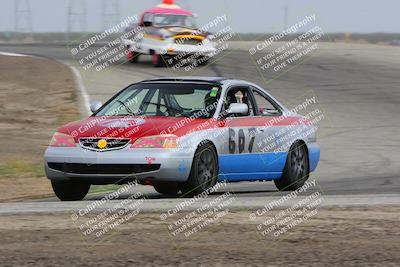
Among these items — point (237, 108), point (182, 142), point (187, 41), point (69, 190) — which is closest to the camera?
point (182, 142)

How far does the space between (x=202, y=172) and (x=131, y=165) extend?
0.83 metres

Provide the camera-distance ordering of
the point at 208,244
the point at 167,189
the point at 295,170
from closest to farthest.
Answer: the point at 208,244 < the point at 167,189 < the point at 295,170

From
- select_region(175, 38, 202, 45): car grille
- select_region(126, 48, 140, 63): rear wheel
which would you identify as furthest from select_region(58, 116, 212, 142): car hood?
select_region(126, 48, 140, 63): rear wheel

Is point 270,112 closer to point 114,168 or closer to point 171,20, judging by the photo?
point 114,168

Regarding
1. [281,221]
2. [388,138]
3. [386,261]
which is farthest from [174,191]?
[388,138]

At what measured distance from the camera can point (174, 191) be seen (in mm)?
12453

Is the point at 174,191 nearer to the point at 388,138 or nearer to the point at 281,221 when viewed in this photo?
the point at 281,221

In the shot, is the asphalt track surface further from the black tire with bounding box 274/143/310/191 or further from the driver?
the driver

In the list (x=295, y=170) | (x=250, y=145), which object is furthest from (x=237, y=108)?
(x=295, y=170)

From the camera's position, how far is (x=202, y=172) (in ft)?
36.7

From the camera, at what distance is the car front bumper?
10867mm

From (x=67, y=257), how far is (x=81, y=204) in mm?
3057

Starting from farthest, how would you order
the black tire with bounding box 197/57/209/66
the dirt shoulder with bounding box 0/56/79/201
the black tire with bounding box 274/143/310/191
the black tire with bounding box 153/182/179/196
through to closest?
the black tire with bounding box 197/57/209/66
the dirt shoulder with bounding box 0/56/79/201
the black tire with bounding box 274/143/310/191
the black tire with bounding box 153/182/179/196

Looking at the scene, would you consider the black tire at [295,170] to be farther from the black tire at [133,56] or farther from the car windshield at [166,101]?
the black tire at [133,56]
